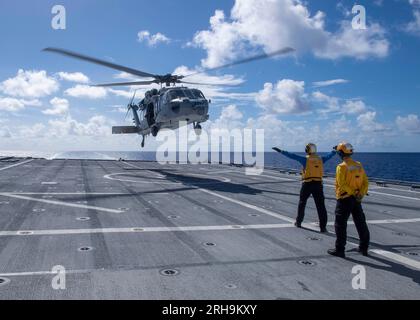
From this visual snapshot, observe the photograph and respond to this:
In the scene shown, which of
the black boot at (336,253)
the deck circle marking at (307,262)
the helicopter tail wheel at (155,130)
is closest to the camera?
the deck circle marking at (307,262)

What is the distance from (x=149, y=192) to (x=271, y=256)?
34.6ft

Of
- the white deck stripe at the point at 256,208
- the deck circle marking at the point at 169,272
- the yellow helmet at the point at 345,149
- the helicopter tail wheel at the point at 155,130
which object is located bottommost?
the white deck stripe at the point at 256,208

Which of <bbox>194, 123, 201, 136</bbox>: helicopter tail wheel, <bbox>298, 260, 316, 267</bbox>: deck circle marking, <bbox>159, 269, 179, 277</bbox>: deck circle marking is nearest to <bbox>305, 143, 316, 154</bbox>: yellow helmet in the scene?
<bbox>298, 260, 316, 267</bbox>: deck circle marking

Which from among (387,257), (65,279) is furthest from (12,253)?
(387,257)

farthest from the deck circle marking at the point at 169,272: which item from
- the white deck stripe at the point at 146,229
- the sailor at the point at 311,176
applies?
the sailor at the point at 311,176

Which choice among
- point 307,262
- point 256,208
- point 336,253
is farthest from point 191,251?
point 256,208

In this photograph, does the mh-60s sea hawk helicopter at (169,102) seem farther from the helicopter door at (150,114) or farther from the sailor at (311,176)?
the sailor at (311,176)

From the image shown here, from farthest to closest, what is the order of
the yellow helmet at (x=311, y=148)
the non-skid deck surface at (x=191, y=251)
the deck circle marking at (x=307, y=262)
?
the yellow helmet at (x=311, y=148) → the deck circle marking at (x=307, y=262) → the non-skid deck surface at (x=191, y=251)

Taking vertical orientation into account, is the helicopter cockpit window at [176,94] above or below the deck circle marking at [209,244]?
above

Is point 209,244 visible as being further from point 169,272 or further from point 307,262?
point 307,262

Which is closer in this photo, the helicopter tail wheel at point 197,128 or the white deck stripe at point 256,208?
the white deck stripe at point 256,208

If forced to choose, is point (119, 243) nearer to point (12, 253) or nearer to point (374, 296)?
point (12, 253)

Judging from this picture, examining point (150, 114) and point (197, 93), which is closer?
point (197, 93)

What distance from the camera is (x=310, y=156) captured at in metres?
9.90
